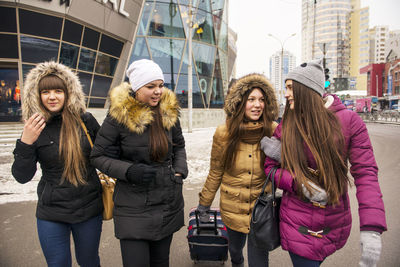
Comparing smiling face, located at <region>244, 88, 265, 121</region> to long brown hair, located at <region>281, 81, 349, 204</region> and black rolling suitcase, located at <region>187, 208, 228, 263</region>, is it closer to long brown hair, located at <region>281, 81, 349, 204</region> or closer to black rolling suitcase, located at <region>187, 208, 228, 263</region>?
long brown hair, located at <region>281, 81, 349, 204</region>

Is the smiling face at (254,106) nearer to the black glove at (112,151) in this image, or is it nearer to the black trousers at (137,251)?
the black glove at (112,151)

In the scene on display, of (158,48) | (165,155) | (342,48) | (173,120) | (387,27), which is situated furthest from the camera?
(387,27)

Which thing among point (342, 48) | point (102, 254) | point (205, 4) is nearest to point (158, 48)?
point (205, 4)

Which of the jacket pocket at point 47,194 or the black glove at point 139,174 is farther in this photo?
the jacket pocket at point 47,194

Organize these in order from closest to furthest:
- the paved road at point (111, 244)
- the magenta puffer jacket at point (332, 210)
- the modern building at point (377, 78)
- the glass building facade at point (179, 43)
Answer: the magenta puffer jacket at point (332, 210) → the paved road at point (111, 244) → the glass building facade at point (179, 43) → the modern building at point (377, 78)

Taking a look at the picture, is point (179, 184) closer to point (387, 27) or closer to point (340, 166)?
point (340, 166)

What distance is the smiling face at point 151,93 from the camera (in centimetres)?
201

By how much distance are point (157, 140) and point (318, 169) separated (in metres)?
1.13

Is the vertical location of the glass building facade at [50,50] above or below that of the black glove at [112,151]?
above

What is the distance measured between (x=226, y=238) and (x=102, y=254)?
152 centimetres

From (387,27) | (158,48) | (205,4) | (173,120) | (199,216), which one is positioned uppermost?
(387,27)

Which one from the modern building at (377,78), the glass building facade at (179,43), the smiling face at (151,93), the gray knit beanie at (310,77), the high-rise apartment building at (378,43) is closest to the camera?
the gray knit beanie at (310,77)

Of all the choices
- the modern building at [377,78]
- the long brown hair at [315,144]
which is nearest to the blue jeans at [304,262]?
the long brown hair at [315,144]

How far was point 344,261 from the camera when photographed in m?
2.81
